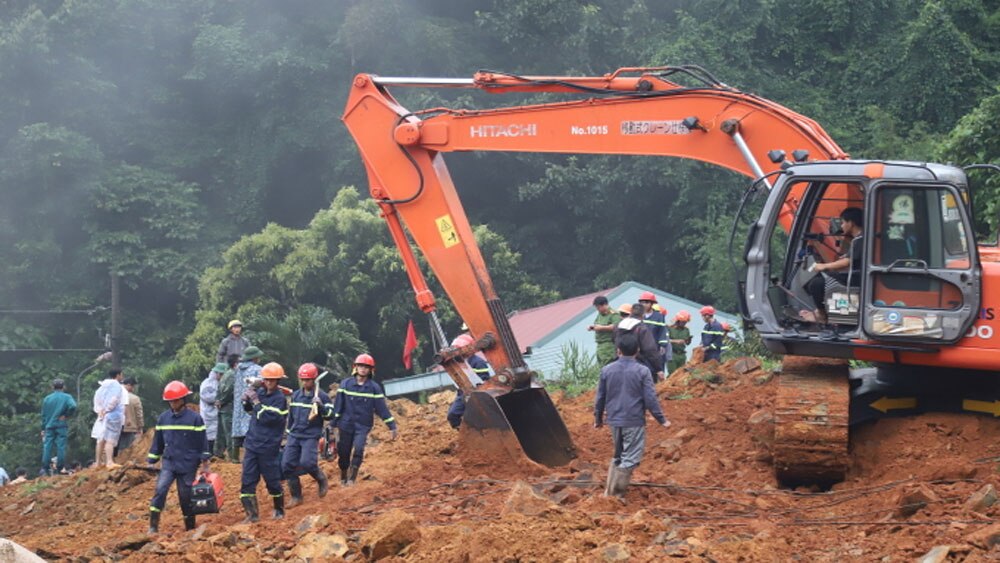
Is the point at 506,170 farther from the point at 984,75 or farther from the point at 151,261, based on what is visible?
the point at 984,75

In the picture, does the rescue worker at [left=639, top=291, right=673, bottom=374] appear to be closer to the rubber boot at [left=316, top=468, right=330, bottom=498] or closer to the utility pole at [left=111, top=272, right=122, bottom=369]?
the rubber boot at [left=316, top=468, right=330, bottom=498]

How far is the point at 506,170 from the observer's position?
40875 mm

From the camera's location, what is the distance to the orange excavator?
1216cm

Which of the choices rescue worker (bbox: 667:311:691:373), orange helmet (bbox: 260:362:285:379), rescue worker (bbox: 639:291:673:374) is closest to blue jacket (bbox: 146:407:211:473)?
orange helmet (bbox: 260:362:285:379)

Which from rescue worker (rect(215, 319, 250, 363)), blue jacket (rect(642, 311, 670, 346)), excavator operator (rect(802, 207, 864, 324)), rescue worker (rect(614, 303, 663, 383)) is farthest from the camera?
rescue worker (rect(215, 319, 250, 363))

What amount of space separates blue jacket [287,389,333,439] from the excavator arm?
1.40 metres

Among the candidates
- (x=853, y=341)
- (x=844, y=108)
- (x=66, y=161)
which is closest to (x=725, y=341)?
(x=853, y=341)

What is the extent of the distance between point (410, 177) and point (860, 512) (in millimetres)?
6351

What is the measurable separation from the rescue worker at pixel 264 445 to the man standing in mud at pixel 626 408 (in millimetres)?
3764

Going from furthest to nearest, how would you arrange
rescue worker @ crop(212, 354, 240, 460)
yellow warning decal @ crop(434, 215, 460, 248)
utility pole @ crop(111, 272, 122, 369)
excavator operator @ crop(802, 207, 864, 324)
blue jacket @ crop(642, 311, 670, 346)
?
utility pole @ crop(111, 272, 122, 369)
blue jacket @ crop(642, 311, 670, 346)
rescue worker @ crop(212, 354, 240, 460)
yellow warning decal @ crop(434, 215, 460, 248)
excavator operator @ crop(802, 207, 864, 324)

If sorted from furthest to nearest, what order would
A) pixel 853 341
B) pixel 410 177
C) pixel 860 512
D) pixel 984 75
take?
1. pixel 984 75
2. pixel 410 177
3. pixel 853 341
4. pixel 860 512

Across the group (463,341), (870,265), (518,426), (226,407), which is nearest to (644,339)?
(518,426)

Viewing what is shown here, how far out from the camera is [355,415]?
15680 mm

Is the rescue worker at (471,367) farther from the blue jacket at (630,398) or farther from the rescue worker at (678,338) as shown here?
the rescue worker at (678,338)
